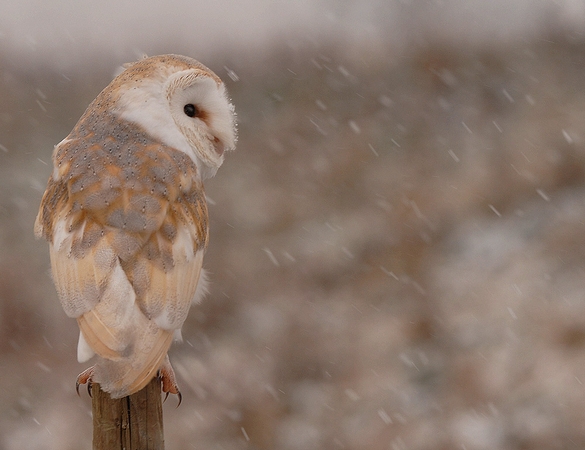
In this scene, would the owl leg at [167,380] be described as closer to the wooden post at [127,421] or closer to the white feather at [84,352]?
the wooden post at [127,421]

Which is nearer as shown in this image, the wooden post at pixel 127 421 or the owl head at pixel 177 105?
the wooden post at pixel 127 421

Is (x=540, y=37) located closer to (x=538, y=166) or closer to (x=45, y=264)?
(x=538, y=166)

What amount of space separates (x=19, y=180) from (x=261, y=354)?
2257mm

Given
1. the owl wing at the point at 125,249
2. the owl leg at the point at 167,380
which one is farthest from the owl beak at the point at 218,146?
the owl leg at the point at 167,380

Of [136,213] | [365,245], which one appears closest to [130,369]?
[136,213]

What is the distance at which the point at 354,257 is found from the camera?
5168 mm

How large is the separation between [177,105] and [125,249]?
1.56 feet

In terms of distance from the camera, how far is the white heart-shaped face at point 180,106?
179cm

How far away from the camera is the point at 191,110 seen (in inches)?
74.8

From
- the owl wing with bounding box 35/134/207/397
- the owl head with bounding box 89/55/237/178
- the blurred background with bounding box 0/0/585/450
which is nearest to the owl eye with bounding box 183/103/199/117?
the owl head with bounding box 89/55/237/178

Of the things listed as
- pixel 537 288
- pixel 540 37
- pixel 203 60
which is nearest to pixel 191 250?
pixel 203 60

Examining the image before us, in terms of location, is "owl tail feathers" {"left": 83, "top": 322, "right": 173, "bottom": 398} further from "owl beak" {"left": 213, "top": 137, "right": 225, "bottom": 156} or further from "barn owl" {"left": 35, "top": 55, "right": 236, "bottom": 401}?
"owl beak" {"left": 213, "top": 137, "right": 225, "bottom": 156}

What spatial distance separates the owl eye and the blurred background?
8.81 feet

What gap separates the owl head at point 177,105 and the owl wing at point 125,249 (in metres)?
0.07
